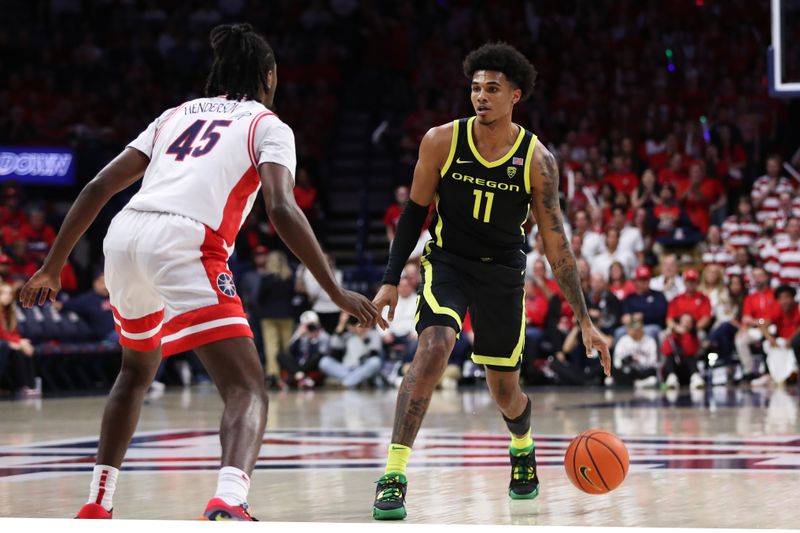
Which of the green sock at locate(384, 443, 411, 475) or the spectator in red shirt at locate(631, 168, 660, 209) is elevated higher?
the spectator in red shirt at locate(631, 168, 660, 209)

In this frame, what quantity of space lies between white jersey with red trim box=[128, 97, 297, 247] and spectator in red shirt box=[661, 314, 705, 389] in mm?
12731

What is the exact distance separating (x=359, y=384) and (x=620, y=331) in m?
3.64

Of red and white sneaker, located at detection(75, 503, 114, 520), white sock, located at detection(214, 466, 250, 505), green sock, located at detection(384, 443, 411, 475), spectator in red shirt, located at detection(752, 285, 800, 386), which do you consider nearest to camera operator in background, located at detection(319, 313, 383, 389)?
spectator in red shirt, located at detection(752, 285, 800, 386)

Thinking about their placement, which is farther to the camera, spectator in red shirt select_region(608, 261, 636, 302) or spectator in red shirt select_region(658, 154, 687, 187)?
spectator in red shirt select_region(658, 154, 687, 187)

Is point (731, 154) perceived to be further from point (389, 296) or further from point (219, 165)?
point (219, 165)

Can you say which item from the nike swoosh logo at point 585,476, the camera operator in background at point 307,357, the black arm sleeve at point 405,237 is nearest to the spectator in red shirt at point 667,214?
the camera operator in background at point 307,357

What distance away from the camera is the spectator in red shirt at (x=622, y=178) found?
19500 mm

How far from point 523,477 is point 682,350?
11182 millimetres

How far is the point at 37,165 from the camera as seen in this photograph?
2064 cm

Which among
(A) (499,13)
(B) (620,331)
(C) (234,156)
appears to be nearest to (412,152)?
(A) (499,13)

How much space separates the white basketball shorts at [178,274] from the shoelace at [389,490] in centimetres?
118

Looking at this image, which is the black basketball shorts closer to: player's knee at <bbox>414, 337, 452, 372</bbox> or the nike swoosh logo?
player's knee at <bbox>414, 337, 452, 372</bbox>

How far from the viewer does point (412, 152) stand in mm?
22828

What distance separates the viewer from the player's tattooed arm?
656 centimetres
